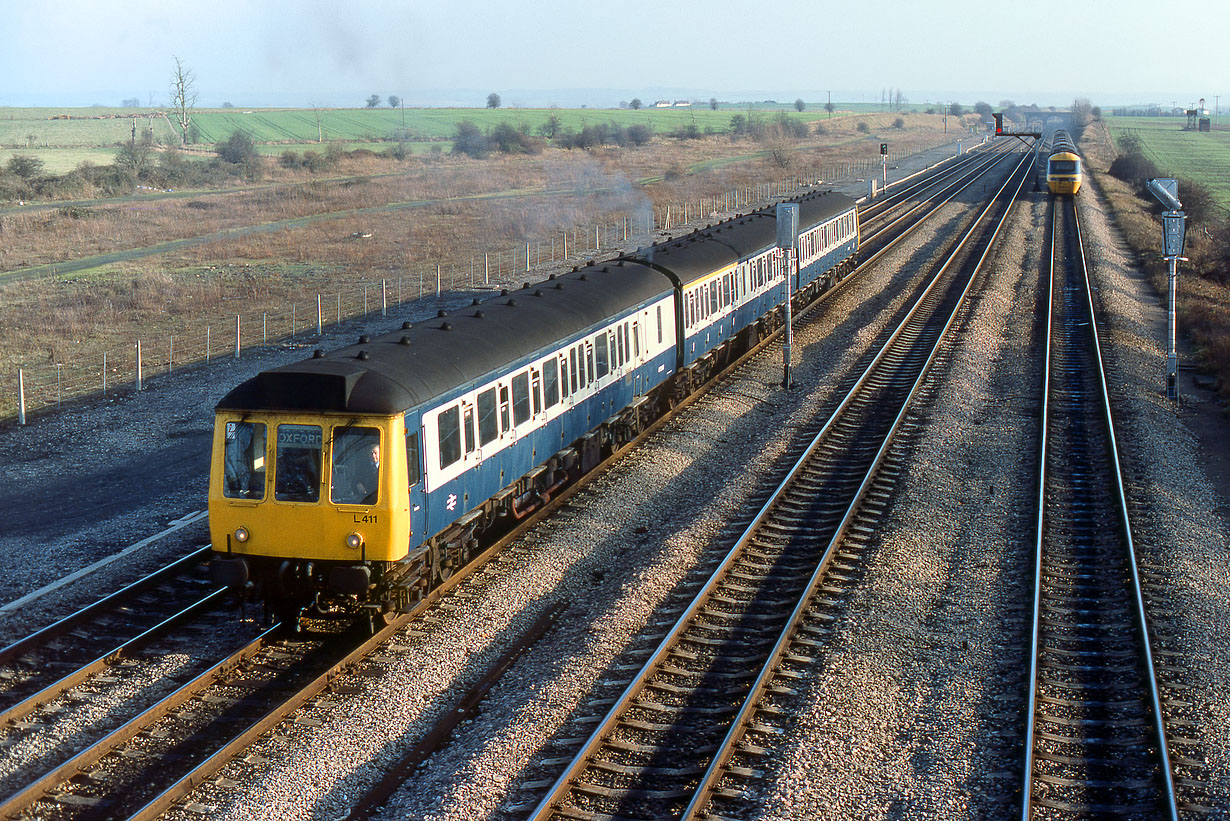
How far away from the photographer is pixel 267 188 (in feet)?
246

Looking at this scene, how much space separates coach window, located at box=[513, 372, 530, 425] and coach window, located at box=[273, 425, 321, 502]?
382 cm

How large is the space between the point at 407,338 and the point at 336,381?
2.18 meters

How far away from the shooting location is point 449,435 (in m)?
13.4

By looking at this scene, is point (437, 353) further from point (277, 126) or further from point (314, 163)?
point (277, 126)

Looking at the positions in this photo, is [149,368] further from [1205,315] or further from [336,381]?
[1205,315]

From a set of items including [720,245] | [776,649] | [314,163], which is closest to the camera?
[776,649]

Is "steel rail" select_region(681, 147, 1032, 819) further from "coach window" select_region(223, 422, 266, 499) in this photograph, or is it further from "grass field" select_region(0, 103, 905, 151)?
"grass field" select_region(0, 103, 905, 151)

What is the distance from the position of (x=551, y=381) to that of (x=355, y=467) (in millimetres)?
5096

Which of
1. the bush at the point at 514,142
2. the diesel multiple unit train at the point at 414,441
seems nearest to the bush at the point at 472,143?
the bush at the point at 514,142

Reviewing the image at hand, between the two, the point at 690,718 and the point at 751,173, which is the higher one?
the point at 751,173

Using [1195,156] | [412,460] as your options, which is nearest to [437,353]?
[412,460]

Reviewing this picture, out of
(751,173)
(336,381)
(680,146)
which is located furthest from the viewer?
(680,146)

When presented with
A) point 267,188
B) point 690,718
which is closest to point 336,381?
point 690,718

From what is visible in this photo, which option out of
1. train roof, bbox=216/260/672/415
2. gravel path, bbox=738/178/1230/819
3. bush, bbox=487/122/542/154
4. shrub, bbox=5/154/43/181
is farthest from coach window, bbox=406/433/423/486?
bush, bbox=487/122/542/154
